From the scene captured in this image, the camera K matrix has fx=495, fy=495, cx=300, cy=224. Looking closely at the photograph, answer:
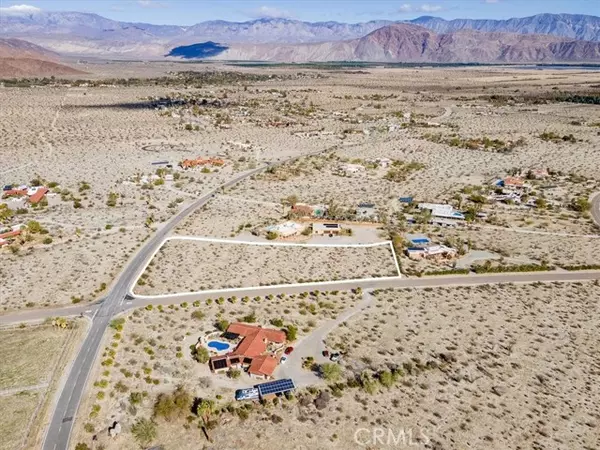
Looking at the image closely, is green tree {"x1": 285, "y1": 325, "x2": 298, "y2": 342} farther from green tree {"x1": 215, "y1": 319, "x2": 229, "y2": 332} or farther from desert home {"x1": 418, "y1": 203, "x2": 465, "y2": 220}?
desert home {"x1": 418, "y1": 203, "x2": 465, "y2": 220}

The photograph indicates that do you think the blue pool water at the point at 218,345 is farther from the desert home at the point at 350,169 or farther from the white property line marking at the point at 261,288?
the desert home at the point at 350,169

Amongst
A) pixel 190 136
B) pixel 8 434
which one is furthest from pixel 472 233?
pixel 190 136

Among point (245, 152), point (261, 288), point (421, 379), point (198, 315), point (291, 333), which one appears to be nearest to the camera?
point (421, 379)

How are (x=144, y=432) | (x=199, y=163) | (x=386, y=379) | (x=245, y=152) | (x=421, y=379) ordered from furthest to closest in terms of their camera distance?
(x=245, y=152) < (x=199, y=163) < (x=421, y=379) < (x=386, y=379) < (x=144, y=432)

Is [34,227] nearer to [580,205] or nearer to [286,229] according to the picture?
[286,229]

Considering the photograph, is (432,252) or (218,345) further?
(432,252)

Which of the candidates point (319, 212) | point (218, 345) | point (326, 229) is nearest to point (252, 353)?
point (218, 345)

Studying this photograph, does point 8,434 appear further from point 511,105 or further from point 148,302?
point 511,105
